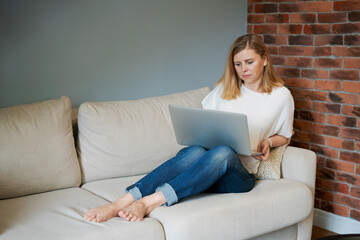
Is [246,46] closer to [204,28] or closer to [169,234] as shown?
[204,28]

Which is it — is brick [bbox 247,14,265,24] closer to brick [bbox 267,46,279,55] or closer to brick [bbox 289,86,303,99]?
brick [bbox 267,46,279,55]

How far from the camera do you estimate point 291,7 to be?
3.14 metres

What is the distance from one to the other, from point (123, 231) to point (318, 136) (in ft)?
5.56

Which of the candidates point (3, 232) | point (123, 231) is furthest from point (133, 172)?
point (3, 232)

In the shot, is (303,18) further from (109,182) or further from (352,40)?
(109,182)

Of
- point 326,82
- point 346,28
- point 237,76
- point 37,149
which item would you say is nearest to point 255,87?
point 237,76

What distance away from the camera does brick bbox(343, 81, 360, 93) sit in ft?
9.17

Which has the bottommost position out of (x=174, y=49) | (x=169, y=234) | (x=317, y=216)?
(x=317, y=216)

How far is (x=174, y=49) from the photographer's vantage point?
319 cm

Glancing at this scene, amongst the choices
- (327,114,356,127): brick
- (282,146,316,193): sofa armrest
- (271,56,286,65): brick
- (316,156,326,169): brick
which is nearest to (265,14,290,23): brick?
(271,56,286,65): brick

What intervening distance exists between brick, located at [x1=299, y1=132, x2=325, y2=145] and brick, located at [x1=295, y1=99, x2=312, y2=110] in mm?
180

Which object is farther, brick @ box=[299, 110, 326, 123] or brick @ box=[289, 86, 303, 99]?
brick @ box=[289, 86, 303, 99]

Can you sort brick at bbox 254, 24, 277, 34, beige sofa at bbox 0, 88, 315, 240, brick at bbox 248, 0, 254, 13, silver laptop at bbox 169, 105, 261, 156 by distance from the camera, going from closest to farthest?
beige sofa at bbox 0, 88, 315, 240 → silver laptop at bbox 169, 105, 261, 156 → brick at bbox 254, 24, 277, 34 → brick at bbox 248, 0, 254, 13

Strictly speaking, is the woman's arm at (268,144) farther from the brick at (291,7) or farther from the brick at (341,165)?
the brick at (291,7)
